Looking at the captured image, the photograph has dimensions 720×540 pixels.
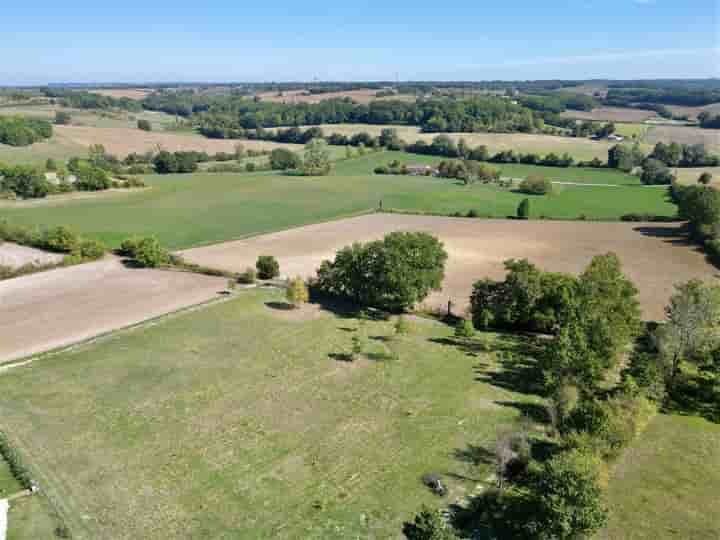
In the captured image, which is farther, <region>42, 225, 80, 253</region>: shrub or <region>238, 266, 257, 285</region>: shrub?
<region>42, 225, 80, 253</region>: shrub

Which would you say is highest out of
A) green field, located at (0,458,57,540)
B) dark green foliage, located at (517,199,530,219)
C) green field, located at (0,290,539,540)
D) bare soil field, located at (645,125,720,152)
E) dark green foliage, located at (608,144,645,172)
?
bare soil field, located at (645,125,720,152)

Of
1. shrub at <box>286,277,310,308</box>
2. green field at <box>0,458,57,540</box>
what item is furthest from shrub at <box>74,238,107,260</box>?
green field at <box>0,458,57,540</box>

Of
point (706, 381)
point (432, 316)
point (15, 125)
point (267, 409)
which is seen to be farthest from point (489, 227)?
point (15, 125)

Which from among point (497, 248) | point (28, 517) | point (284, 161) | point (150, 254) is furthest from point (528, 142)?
point (28, 517)

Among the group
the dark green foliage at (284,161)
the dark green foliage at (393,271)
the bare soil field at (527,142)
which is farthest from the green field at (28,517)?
the bare soil field at (527,142)

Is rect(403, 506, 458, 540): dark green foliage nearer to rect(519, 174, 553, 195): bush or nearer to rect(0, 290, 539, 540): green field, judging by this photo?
rect(0, 290, 539, 540): green field

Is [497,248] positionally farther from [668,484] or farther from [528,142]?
[528,142]
